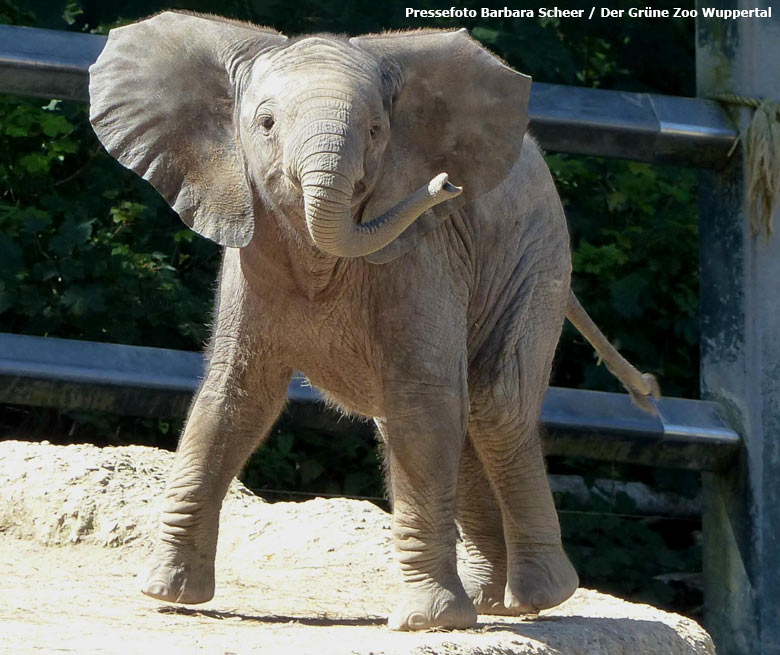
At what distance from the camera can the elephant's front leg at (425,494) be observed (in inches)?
175

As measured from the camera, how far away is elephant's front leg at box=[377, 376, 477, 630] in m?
4.44

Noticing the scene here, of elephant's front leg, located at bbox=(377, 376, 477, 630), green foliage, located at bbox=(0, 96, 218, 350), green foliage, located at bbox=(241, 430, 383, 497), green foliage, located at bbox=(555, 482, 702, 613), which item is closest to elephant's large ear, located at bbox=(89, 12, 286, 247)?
elephant's front leg, located at bbox=(377, 376, 477, 630)

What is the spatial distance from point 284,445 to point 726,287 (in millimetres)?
2013

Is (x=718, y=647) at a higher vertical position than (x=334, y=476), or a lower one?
lower

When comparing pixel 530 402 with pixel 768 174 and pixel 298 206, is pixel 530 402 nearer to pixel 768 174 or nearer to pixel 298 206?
pixel 298 206

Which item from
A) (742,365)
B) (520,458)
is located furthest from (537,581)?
(742,365)

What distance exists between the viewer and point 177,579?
4648 millimetres

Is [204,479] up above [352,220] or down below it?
below

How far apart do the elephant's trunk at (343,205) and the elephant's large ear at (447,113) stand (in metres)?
0.28

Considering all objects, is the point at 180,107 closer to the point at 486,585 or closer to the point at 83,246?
the point at 486,585

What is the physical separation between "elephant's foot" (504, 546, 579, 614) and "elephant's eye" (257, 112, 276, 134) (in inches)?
56.4

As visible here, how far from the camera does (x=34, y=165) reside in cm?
796

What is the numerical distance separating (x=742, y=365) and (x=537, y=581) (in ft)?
8.56

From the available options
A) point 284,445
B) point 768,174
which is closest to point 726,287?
point 768,174
